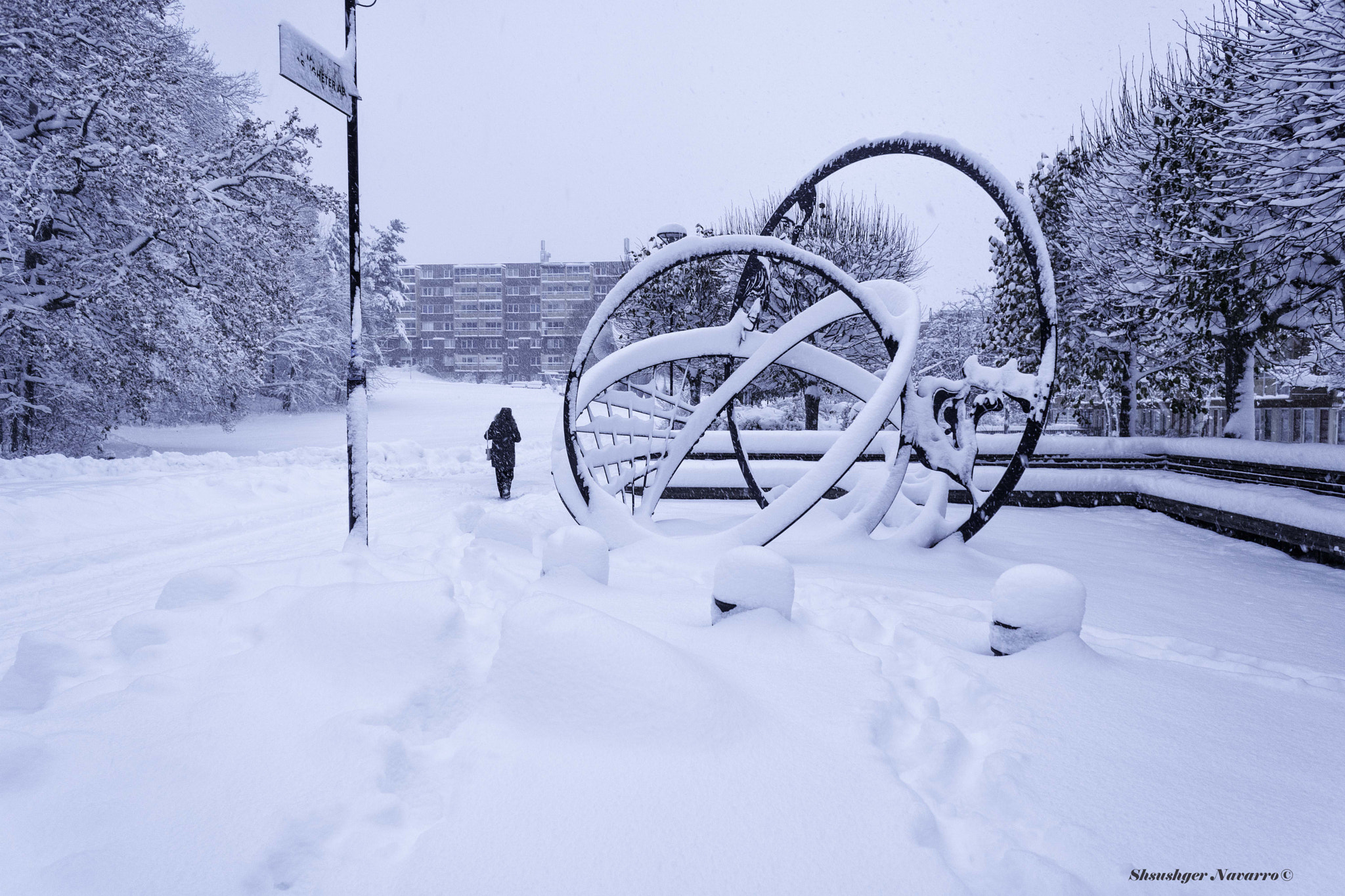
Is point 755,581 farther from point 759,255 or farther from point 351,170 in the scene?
point 351,170

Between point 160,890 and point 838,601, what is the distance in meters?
4.67

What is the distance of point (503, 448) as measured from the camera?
12.8 m

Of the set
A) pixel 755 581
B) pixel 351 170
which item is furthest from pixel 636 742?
pixel 351 170

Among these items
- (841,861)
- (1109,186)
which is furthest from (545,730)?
(1109,186)

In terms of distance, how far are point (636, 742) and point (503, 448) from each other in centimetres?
1038

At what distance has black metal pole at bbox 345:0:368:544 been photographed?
21.6ft

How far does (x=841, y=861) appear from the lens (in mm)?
2322

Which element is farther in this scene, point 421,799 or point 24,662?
point 24,662

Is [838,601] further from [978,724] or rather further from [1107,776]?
[1107,776]

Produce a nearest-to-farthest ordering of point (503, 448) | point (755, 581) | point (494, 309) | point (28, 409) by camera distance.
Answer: point (755, 581) → point (503, 448) → point (28, 409) → point (494, 309)

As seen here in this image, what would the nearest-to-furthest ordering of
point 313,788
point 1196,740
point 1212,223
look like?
point 313,788 → point 1196,740 → point 1212,223

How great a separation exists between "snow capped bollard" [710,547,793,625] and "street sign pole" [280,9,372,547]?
3.64m

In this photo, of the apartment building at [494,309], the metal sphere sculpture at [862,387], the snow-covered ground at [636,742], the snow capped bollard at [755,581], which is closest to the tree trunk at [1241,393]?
the metal sphere sculpture at [862,387]
